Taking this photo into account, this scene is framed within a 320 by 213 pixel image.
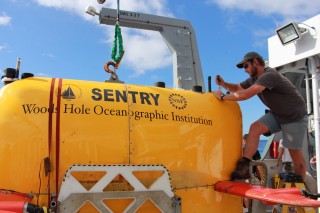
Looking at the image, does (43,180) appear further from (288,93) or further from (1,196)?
(288,93)

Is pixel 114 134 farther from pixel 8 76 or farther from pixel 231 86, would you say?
pixel 231 86

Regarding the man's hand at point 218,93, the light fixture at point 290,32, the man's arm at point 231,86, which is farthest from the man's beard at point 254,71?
the light fixture at point 290,32

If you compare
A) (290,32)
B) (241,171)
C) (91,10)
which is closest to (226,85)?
(241,171)

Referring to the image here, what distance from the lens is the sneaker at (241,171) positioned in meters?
3.29

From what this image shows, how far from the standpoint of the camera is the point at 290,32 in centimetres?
470

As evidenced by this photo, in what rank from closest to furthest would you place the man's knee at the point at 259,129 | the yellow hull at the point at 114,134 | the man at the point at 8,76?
the yellow hull at the point at 114,134 < the man at the point at 8,76 < the man's knee at the point at 259,129

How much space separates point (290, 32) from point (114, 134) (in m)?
3.22

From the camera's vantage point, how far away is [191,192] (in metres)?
3.01

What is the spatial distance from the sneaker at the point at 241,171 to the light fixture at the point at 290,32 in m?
2.20

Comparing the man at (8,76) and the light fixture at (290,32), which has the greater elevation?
the light fixture at (290,32)

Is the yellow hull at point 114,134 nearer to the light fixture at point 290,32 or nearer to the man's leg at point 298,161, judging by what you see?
the man's leg at point 298,161

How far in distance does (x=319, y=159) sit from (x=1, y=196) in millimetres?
3748

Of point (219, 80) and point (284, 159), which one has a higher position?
point (219, 80)

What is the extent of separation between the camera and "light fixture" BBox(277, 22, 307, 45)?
14.9 feet
